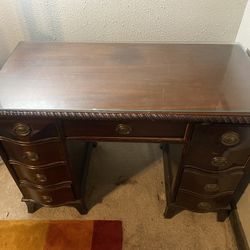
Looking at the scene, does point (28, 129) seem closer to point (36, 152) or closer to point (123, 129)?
point (36, 152)

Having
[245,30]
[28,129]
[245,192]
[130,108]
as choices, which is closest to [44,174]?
[28,129]

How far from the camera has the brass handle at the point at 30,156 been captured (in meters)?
0.96

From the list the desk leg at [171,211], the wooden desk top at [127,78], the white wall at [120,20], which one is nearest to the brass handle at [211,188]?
the desk leg at [171,211]

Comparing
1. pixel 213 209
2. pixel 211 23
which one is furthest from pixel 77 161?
pixel 211 23

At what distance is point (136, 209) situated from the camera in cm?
134

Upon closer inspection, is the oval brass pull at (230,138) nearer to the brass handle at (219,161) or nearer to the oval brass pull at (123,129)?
the brass handle at (219,161)

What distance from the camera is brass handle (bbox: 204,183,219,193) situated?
3.42 ft

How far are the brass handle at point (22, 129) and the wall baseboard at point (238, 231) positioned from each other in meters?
1.06

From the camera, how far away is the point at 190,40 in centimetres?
123

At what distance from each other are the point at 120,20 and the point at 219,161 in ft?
2.59

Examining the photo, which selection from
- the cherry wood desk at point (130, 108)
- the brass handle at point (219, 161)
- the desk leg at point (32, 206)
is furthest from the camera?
the desk leg at point (32, 206)

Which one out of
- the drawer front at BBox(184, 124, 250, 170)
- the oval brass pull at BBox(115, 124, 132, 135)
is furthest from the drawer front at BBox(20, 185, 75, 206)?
the drawer front at BBox(184, 124, 250, 170)

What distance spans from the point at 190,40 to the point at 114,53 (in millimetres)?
422

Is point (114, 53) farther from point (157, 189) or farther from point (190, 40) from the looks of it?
point (157, 189)
